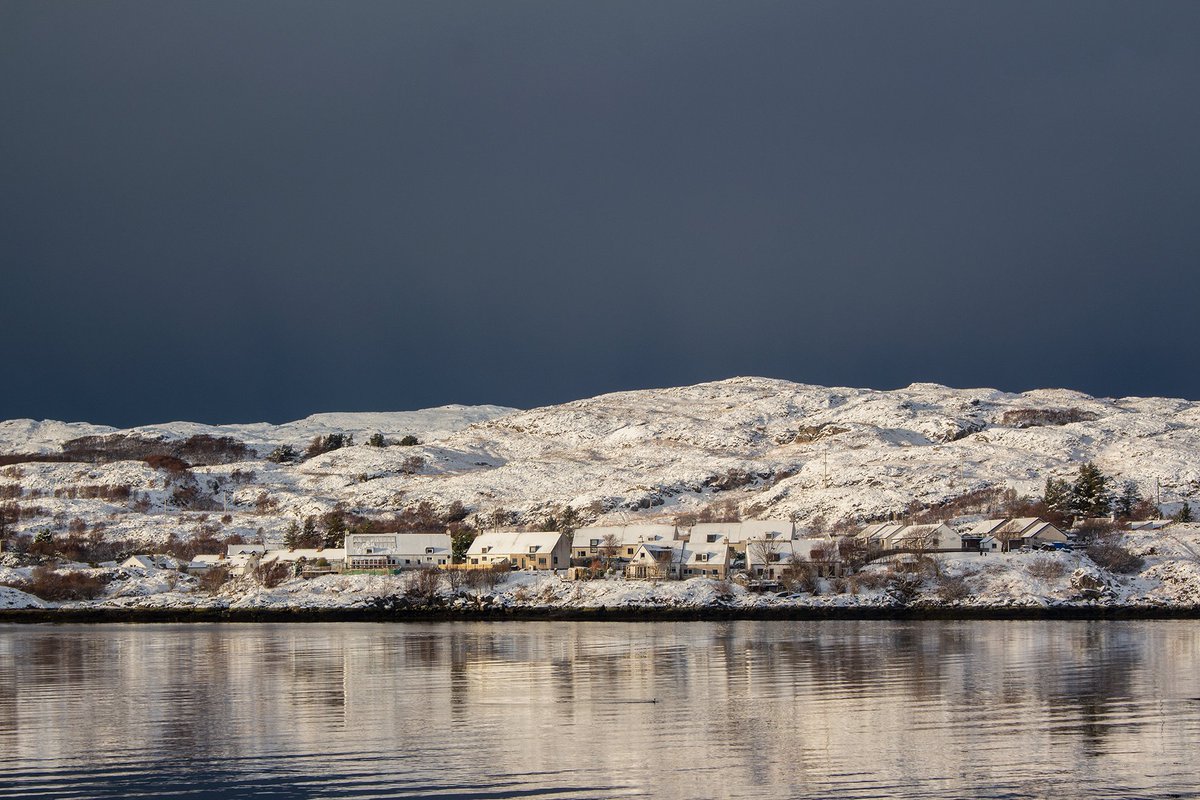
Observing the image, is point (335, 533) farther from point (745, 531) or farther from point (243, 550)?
point (745, 531)

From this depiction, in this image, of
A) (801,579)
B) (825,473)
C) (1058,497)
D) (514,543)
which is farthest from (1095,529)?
(825,473)

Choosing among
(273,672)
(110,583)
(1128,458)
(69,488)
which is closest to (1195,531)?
(1128,458)

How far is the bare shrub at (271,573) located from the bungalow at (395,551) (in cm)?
813

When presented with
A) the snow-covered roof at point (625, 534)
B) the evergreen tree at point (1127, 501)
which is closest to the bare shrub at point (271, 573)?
the snow-covered roof at point (625, 534)

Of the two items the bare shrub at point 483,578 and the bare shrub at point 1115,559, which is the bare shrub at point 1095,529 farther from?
the bare shrub at point 483,578

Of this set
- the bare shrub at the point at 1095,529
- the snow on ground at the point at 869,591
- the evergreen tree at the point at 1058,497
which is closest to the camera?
the snow on ground at the point at 869,591

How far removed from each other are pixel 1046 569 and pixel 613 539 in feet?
146

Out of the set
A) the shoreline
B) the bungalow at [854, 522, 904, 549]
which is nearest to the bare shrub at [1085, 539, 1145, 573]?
the shoreline

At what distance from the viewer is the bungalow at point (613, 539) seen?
126m

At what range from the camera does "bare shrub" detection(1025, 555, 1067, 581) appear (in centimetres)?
9644

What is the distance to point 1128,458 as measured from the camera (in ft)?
554

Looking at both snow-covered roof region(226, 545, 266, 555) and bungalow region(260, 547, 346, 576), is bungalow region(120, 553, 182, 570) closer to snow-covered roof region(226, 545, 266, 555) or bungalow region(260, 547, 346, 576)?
snow-covered roof region(226, 545, 266, 555)

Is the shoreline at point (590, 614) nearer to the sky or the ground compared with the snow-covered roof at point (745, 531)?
nearer to the ground

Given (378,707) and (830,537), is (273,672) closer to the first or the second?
(378,707)
